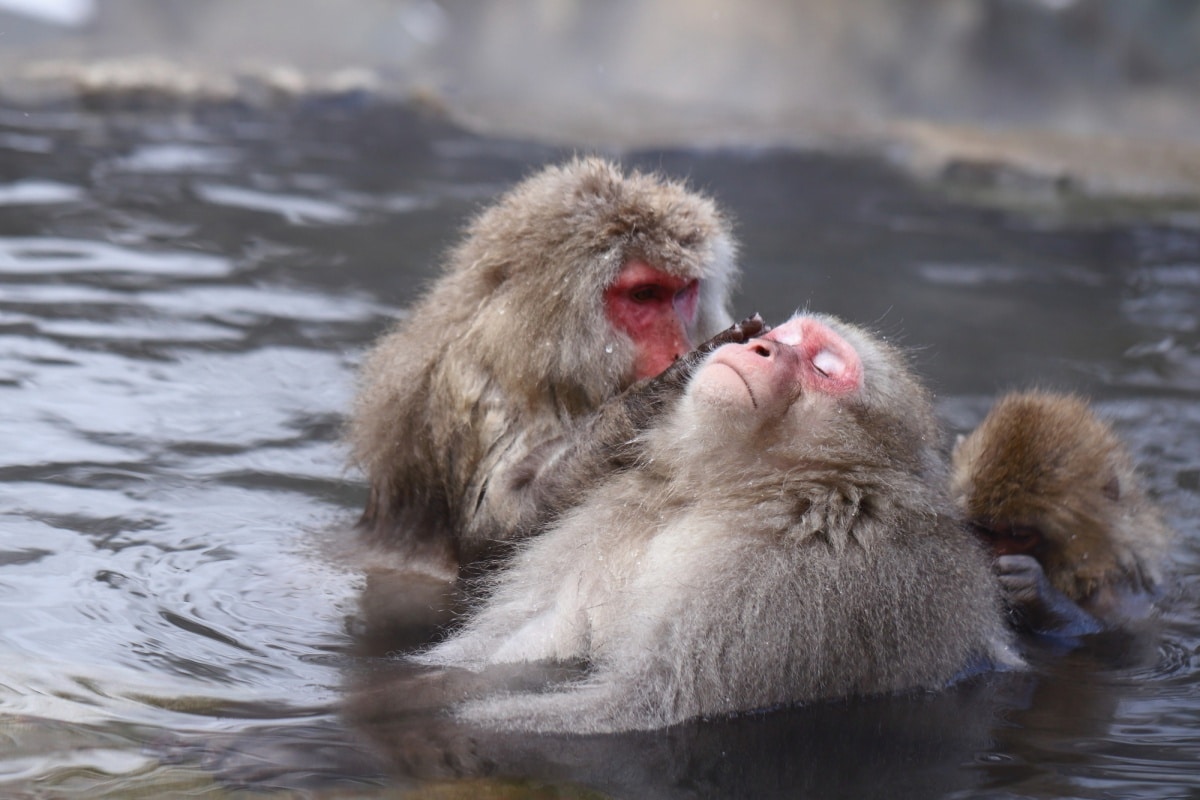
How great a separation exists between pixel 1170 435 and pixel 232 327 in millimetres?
4334

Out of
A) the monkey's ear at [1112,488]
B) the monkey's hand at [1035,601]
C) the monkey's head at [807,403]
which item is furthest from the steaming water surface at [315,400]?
the monkey's head at [807,403]

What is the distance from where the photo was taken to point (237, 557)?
14.6ft

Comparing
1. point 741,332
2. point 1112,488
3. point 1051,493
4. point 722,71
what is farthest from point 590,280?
point 722,71

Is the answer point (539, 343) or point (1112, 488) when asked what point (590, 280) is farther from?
point (1112, 488)

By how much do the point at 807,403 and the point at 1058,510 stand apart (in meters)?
1.44

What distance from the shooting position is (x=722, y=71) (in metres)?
15.5

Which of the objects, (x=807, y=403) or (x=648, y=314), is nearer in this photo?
(x=807, y=403)

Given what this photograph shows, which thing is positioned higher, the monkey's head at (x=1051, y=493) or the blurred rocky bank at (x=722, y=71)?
the blurred rocky bank at (x=722, y=71)

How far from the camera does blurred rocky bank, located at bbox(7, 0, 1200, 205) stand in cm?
1141

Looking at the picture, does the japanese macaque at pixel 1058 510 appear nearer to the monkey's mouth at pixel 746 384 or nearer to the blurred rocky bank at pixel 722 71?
the monkey's mouth at pixel 746 384

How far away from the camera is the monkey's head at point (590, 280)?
4129mm

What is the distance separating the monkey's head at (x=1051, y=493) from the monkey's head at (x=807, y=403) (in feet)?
3.43

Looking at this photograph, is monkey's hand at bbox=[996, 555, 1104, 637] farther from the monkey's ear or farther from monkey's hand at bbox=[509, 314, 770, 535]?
monkey's hand at bbox=[509, 314, 770, 535]

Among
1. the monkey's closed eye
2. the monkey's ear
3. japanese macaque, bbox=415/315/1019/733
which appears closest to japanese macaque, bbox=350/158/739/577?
the monkey's closed eye
